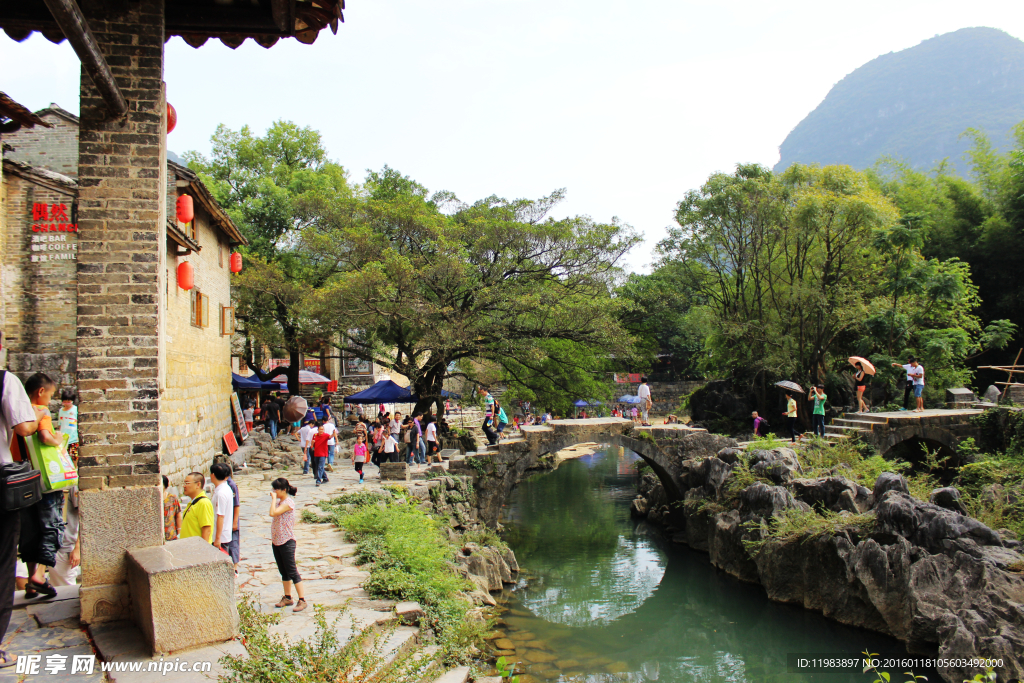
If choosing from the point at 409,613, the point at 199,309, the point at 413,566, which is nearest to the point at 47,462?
the point at 409,613

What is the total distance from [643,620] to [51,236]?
1327 centimetres

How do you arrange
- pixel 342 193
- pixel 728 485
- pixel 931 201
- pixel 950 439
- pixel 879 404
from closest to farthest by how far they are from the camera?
pixel 728 485 → pixel 950 439 → pixel 879 404 → pixel 342 193 → pixel 931 201

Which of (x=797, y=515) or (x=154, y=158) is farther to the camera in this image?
(x=797, y=515)

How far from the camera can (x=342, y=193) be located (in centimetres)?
2303

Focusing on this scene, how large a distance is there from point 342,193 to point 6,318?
13060 mm

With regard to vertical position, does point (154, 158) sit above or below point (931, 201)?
below

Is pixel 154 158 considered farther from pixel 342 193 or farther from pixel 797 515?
pixel 342 193

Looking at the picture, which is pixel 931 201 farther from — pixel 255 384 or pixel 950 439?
pixel 255 384

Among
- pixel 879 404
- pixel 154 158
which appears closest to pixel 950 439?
pixel 879 404

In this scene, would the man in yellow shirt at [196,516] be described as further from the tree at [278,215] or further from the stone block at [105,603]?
the tree at [278,215]

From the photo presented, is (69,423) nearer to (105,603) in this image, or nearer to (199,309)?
(105,603)

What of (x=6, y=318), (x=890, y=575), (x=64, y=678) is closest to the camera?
(x=64, y=678)

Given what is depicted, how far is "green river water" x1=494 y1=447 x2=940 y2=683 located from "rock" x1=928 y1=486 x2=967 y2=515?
2.54 metres

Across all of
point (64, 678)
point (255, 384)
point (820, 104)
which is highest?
point (820, 104)
